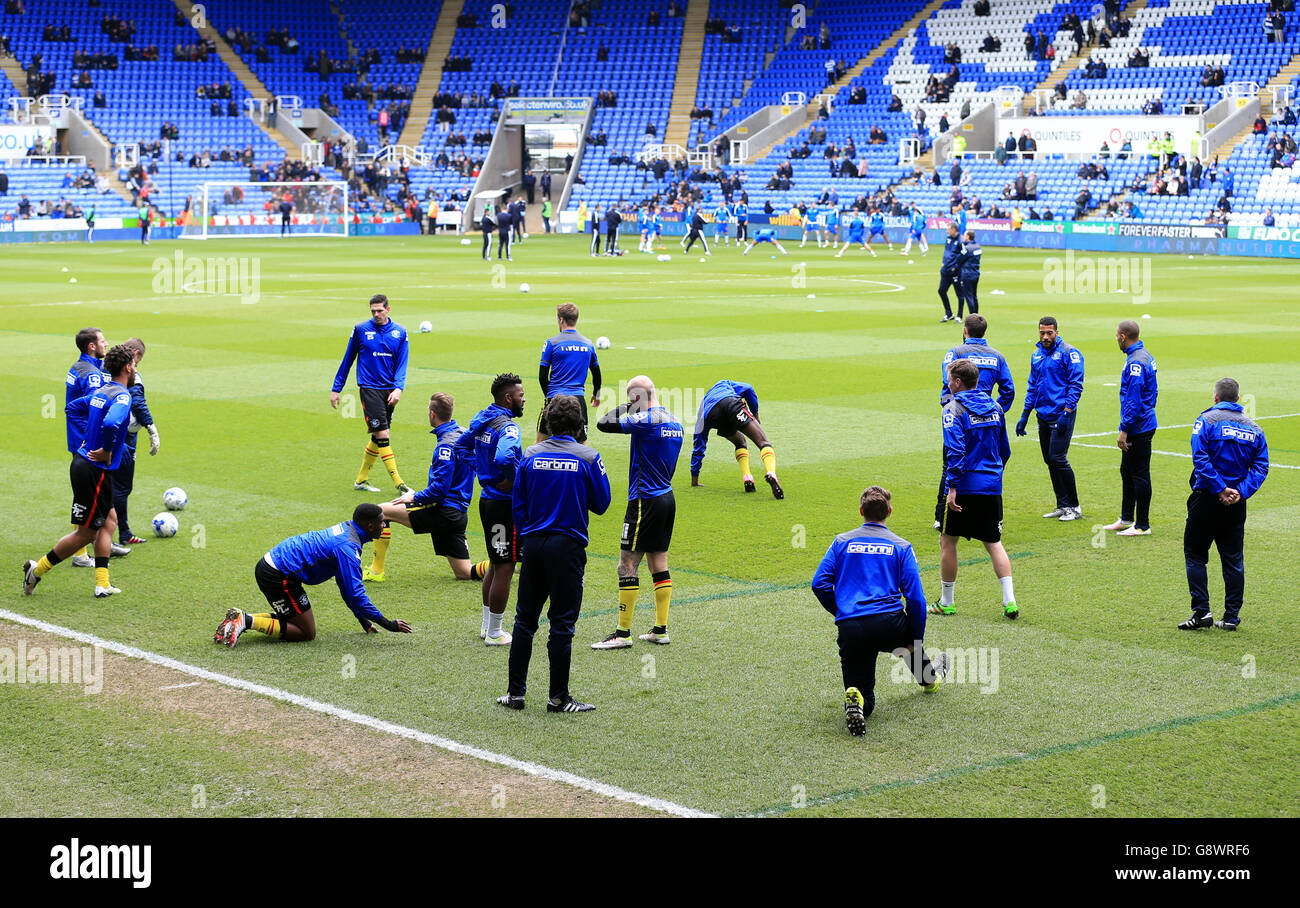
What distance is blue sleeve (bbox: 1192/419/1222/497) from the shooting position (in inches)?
452

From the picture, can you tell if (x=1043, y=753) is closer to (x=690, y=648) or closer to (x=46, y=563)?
(x=690, y=648)

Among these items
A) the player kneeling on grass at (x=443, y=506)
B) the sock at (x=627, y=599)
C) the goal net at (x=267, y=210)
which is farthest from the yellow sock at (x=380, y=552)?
the goal net at (x=267, y=210)

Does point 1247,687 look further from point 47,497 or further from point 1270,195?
point 1270,195

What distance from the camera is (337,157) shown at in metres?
82.6

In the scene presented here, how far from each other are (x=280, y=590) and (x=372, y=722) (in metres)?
2.04

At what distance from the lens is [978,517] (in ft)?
39.1

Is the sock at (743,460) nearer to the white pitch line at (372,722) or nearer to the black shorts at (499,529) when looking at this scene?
the black shorts at (499,529)

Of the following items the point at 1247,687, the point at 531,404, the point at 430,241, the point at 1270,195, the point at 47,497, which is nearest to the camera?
the point at 1247,687

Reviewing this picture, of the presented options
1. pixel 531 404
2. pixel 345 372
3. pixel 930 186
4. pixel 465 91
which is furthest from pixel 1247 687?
pixel 465 91

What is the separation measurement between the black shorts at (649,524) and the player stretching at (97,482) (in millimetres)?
4231

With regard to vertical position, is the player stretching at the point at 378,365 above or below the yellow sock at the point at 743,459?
above

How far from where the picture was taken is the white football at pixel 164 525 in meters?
14.4

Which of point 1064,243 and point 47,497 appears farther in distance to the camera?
point 1064,243
